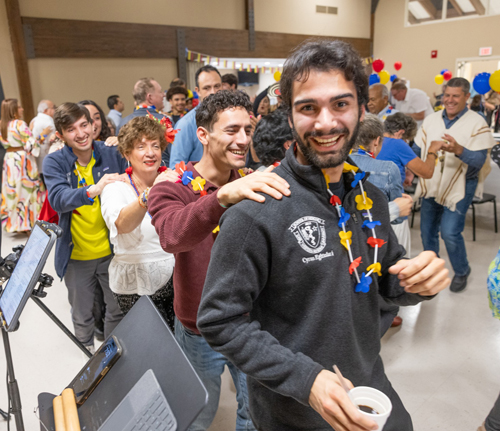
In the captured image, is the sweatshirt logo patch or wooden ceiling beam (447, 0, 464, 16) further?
wooden ceiling beam (447, 0, 464, 16)

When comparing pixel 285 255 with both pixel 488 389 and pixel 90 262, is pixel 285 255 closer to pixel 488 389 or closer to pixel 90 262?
pixel 90 262

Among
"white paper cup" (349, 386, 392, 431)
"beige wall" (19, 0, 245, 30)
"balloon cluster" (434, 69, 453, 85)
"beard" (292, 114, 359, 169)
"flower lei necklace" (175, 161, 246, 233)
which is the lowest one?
"white paper cup" (349, 386, 392, 431)

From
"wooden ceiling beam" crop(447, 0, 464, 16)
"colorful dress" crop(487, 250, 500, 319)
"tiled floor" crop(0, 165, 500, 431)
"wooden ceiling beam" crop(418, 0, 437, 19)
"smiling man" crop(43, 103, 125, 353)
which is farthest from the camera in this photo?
"wooden ceiling beam" crop(418, 0, 437, 19)

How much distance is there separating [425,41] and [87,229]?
11.3 metres

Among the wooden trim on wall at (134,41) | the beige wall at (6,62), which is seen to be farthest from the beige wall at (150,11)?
the beige wall at (6,62)

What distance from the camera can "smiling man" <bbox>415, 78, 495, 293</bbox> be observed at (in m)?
3.17

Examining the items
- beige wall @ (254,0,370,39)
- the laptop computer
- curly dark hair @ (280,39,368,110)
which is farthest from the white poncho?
beige wall @ (254,0,370,39)

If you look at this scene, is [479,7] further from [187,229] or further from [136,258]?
[187,229]

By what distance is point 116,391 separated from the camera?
3.03 ft

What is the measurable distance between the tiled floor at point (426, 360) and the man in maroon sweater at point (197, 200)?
660 millimetres

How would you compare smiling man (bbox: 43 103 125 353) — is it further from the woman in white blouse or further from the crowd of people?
the woman in white blouse

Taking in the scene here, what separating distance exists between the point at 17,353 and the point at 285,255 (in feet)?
8.85

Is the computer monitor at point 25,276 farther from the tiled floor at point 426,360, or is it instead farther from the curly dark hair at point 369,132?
the curly dark hair at point 369,132

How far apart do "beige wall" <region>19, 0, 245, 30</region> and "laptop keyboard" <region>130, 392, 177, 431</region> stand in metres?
7.96
